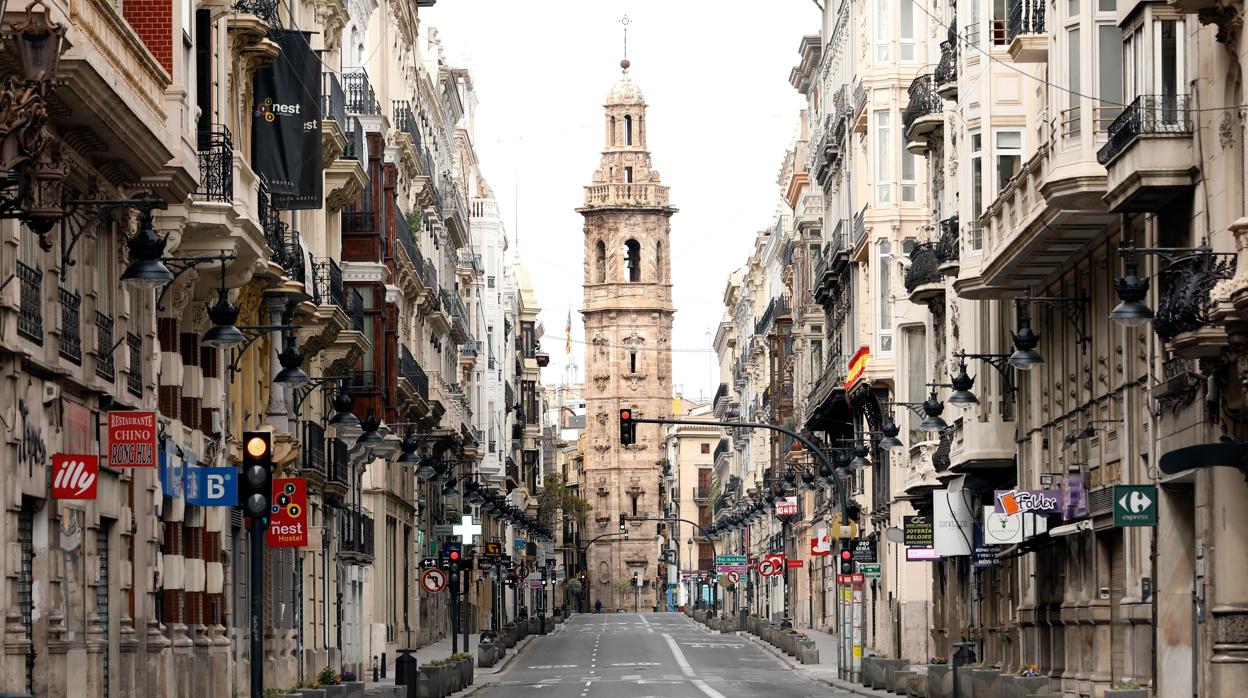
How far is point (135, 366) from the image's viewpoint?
31.1m

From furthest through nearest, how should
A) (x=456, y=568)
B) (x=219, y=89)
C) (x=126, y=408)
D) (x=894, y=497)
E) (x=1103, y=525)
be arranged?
1. (x=894, y=497)
2. (x=456, y=568)
3. (x=1103, y=525)
4. (x=219, y=89)
5. (x=126, y=408)

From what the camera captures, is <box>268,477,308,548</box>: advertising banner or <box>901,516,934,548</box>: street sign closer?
<box>268,477,308,548</box>: advertising banner

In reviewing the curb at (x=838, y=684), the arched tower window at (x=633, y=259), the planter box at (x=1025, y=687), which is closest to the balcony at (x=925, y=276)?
the curb at (x=838, y=684)

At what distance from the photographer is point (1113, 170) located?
30.7m

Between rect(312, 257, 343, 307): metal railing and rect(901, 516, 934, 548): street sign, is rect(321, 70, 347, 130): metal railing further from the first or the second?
rect(901, 516, 934, 548): street sign

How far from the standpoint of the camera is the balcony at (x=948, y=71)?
153 feet

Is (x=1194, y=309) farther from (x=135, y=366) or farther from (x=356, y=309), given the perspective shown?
(x=356, y=309)

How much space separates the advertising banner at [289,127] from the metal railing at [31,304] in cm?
1291

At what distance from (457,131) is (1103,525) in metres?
75.3

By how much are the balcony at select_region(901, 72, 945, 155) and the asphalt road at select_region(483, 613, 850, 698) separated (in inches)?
482

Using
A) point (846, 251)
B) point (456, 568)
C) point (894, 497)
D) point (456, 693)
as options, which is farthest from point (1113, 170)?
point (846, 251)

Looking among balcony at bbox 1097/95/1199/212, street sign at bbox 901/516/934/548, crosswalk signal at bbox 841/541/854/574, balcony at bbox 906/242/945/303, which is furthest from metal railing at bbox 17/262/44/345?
crosswalk signal at bbox 841/541/854/574

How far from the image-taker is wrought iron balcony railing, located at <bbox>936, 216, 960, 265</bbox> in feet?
154

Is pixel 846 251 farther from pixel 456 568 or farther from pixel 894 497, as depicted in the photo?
pixel 456 568
